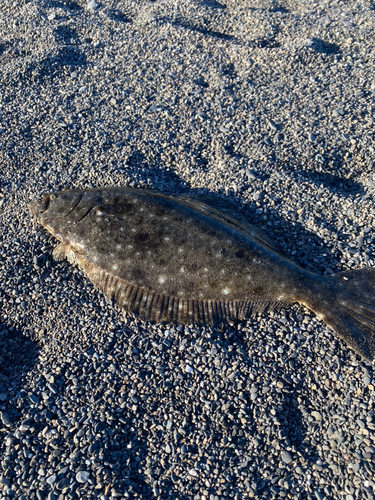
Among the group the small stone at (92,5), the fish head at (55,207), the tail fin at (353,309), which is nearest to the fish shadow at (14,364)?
the fish head at (55,207)

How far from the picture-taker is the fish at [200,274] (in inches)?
120

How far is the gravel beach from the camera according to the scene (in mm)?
2611

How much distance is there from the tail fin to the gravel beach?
128 mm

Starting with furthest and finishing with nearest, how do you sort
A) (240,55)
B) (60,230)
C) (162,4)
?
1. (162,4)
2. (240,55)
3. (60,230)

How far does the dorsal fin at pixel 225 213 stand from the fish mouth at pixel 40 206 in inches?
48.4

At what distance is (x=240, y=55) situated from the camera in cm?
522

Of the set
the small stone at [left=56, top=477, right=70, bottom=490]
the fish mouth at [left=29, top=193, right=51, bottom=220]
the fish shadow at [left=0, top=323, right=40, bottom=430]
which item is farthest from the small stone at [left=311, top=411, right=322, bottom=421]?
the fish mouth at [left=29, top=193, right=51, bottom=220]

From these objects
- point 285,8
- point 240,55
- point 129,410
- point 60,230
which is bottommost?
point 129,410

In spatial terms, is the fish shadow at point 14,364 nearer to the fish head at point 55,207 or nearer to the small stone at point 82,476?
the small stone at point 82,476

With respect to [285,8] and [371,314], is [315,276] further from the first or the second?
[285,8]

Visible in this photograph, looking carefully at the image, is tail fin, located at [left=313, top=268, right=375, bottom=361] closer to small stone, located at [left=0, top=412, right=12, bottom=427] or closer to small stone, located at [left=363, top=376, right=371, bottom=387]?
small stone, located at [left=363, top=376, right=371, bottom=387]

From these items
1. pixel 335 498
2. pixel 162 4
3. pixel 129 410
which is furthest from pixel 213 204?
pixel 162 4

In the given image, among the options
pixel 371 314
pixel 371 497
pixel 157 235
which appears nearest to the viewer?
pixel 371 497

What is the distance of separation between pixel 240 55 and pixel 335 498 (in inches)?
197
